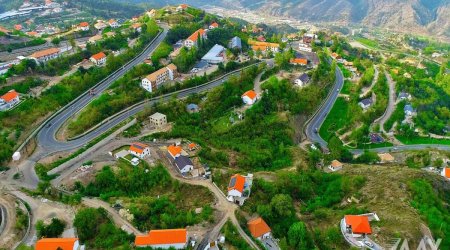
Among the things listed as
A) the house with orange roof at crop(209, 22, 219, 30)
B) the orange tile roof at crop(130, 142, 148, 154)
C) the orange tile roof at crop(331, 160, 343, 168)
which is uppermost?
the house with orange roof at crop(209, 22, 219, 30)

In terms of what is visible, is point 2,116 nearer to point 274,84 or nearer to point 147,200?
point 147,200

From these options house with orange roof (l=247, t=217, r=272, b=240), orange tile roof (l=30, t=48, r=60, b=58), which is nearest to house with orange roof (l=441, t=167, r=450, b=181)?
house with orange roof (l=247, t=217, r=272, b=240)

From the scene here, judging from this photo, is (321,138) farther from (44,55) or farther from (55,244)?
(44,55)

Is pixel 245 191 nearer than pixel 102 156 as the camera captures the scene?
Yes

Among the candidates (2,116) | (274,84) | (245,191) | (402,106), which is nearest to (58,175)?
(2,116)

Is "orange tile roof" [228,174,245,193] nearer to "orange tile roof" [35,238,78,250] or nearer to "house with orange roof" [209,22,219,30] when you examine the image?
"orange tile roof" [35,238,78,250]

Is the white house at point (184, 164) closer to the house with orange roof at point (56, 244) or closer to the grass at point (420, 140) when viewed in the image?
the house with orange roof at point (56, 244)

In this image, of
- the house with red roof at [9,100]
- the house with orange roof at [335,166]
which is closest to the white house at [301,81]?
the house with orange roof at [335,166]
